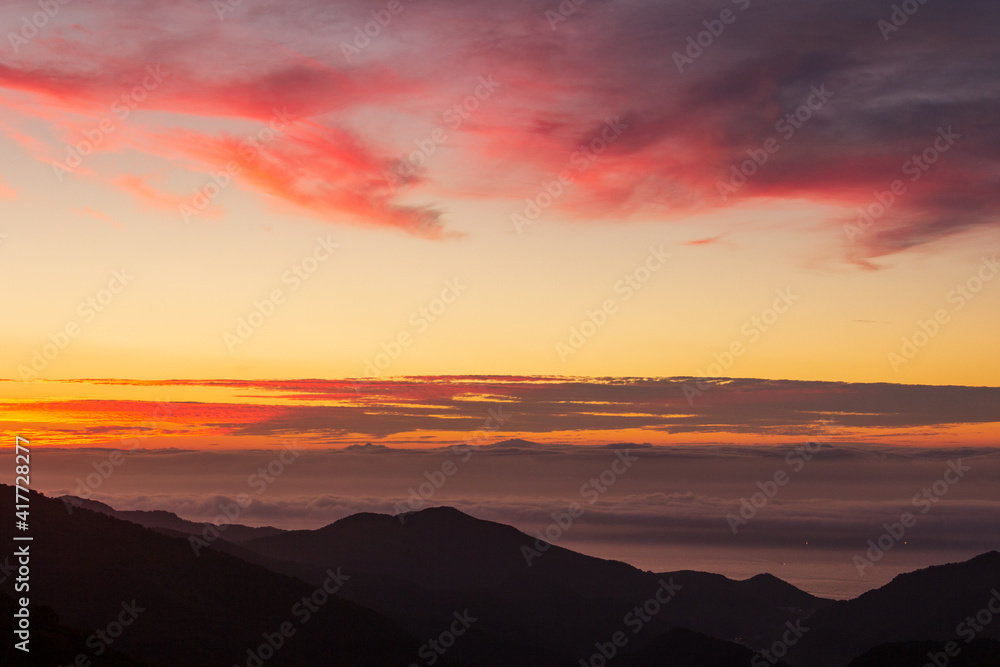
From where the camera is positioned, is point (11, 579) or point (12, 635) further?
point (11, 579)

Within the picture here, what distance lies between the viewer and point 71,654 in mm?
126312

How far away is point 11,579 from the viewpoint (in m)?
198

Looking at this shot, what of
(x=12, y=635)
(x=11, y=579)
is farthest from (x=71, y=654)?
(x=11, y=579)

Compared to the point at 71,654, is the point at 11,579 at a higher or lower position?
lower

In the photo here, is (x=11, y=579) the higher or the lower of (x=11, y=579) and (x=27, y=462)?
the lower

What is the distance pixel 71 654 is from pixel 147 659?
244 feet

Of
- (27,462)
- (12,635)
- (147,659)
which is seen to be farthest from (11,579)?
(27,462)

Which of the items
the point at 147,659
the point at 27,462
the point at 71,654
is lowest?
the point at 147,659

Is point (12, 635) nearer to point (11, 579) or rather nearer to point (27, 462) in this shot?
point (27, 462)

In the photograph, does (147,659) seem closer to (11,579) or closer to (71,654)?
(11,579)

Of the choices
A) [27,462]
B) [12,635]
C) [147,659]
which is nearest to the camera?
[27,462]

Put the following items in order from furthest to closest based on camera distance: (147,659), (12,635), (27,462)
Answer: (147,659) < (12,635) < (27,462)

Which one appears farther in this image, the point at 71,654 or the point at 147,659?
the point at 147,659

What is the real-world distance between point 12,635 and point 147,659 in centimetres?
7451
